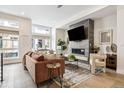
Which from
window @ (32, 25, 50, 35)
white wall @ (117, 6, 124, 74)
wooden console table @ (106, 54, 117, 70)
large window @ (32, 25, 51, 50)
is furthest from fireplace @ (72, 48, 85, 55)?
window @ (32, 25, 50, 35)

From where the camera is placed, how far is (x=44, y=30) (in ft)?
28.3

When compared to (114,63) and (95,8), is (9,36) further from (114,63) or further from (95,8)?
(114,63)

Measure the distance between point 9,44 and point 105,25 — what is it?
19.3 ft

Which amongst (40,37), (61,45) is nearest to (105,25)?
(61,45)

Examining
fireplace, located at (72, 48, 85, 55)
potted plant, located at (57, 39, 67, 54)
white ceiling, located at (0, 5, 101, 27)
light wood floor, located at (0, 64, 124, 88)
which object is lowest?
light wood floor, located at (0, 64, 124, 88)

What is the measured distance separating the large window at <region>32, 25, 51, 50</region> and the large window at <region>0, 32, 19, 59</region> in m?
1.64

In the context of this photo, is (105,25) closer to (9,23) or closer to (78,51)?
(78,51)

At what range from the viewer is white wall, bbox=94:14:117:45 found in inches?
190

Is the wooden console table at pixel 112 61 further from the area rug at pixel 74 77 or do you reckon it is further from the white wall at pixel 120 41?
the area rug at pixel 74 77

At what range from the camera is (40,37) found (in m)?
8.09

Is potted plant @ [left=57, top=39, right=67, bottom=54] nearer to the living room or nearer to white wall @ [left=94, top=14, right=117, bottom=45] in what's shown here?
the living room

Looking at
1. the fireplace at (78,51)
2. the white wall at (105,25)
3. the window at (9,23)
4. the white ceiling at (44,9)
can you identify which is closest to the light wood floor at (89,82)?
the white wall at (105,25)

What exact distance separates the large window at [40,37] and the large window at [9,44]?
1.64 m
